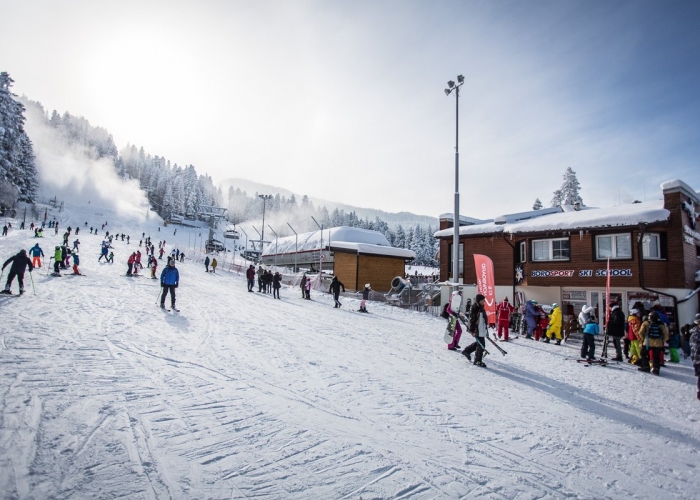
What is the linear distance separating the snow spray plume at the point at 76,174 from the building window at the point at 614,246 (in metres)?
96.7

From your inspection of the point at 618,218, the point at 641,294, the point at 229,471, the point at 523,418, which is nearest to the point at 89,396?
the point at 229,471

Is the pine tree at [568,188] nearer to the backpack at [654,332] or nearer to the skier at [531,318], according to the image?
the skier at [531,318]

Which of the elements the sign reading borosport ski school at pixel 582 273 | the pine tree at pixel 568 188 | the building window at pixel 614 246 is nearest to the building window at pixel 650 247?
the building window at pixel 614 246

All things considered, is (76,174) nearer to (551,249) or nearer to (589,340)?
(551,249)

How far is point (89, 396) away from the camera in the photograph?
4.55 metres

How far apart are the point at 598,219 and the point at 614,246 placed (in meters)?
1.67

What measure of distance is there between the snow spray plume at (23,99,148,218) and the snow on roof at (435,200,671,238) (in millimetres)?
92954

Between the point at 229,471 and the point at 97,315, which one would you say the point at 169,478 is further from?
the point at 97,315

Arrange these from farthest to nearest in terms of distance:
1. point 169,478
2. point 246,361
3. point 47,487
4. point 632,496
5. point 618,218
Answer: point 618,218 < point 246,361 < point 632,496 < point 169,478 < point 47,487

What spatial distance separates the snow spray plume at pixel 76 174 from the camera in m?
99.8

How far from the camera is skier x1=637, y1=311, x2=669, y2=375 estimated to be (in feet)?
29.2

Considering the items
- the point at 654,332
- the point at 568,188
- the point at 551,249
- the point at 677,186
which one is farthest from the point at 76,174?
the point at 654,332

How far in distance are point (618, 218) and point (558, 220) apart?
2.80m

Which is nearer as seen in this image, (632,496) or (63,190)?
(632,496)
